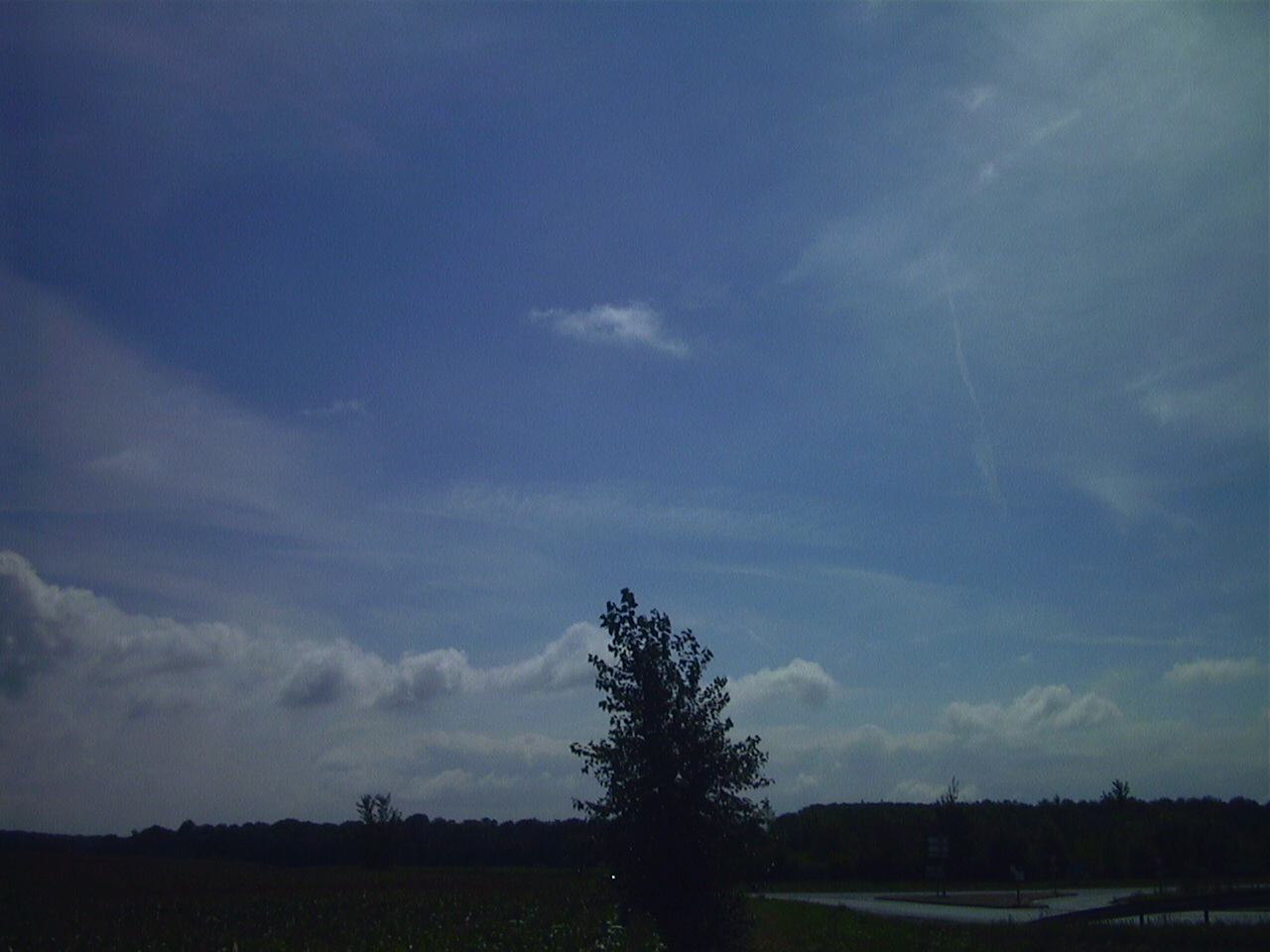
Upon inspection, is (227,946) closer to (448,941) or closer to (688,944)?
(448,941)

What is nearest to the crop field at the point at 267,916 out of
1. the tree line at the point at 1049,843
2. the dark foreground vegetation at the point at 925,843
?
the dark foreground vegetation at the point at 925,843

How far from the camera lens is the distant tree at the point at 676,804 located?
1792cm

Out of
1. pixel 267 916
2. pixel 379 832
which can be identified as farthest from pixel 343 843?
pixel 267 916

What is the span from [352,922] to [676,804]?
22.4 ft

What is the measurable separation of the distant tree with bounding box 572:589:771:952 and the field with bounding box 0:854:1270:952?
1.19 meters

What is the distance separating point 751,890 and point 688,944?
2.05 metres

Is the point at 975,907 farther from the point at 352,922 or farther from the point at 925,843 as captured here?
the point at 352,922

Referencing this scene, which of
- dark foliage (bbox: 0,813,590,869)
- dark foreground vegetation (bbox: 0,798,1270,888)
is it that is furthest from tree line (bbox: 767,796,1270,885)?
dark foliage (bbox: 0,813,590,869)

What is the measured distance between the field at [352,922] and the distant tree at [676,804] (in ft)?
3.91

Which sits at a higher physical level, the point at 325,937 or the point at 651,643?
the point at 651,643

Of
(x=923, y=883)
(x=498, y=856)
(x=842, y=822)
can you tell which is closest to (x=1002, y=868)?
(x=923, y=883)

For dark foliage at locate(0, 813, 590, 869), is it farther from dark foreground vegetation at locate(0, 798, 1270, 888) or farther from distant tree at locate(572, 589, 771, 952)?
distant tree at locate(572, 589, 771, 952)

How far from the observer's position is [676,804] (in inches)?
709

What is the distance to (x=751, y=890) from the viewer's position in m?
19.5
